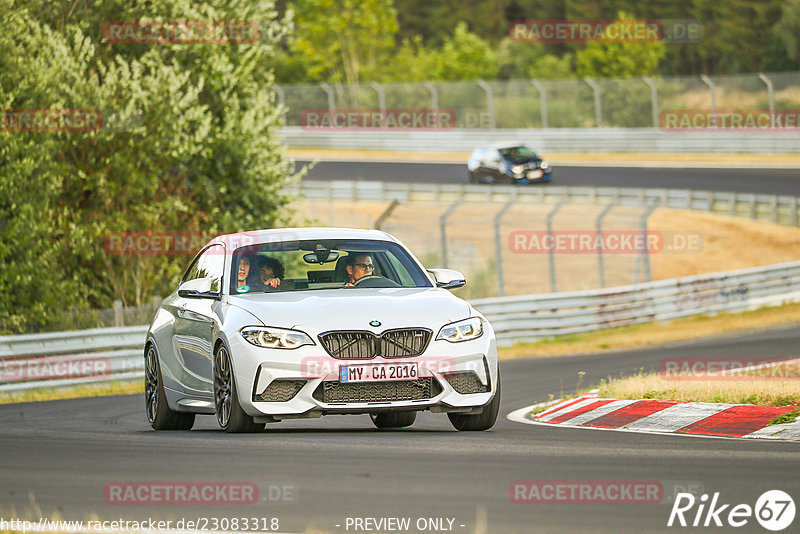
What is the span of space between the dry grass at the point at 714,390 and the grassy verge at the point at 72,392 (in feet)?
25.9

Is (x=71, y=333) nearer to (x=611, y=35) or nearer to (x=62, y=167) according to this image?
(x=62, y=167)

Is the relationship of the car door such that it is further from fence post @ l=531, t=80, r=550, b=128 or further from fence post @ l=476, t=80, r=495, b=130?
fence post @ l=476, t=80, r=495, b=130

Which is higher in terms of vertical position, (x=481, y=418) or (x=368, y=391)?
(x=368, y=391)

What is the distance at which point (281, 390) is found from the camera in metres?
9.50

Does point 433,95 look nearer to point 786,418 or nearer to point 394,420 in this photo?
point 394,420

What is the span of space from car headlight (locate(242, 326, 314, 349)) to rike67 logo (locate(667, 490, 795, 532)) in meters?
3.43

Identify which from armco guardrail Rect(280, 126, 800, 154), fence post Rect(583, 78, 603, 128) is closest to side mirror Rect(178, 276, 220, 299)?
armco guardrail Rect(280, 126, 800, 154)

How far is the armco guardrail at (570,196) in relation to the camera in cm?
4084

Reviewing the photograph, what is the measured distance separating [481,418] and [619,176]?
127 ft

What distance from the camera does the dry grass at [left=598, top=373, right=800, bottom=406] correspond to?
36.8 feet
